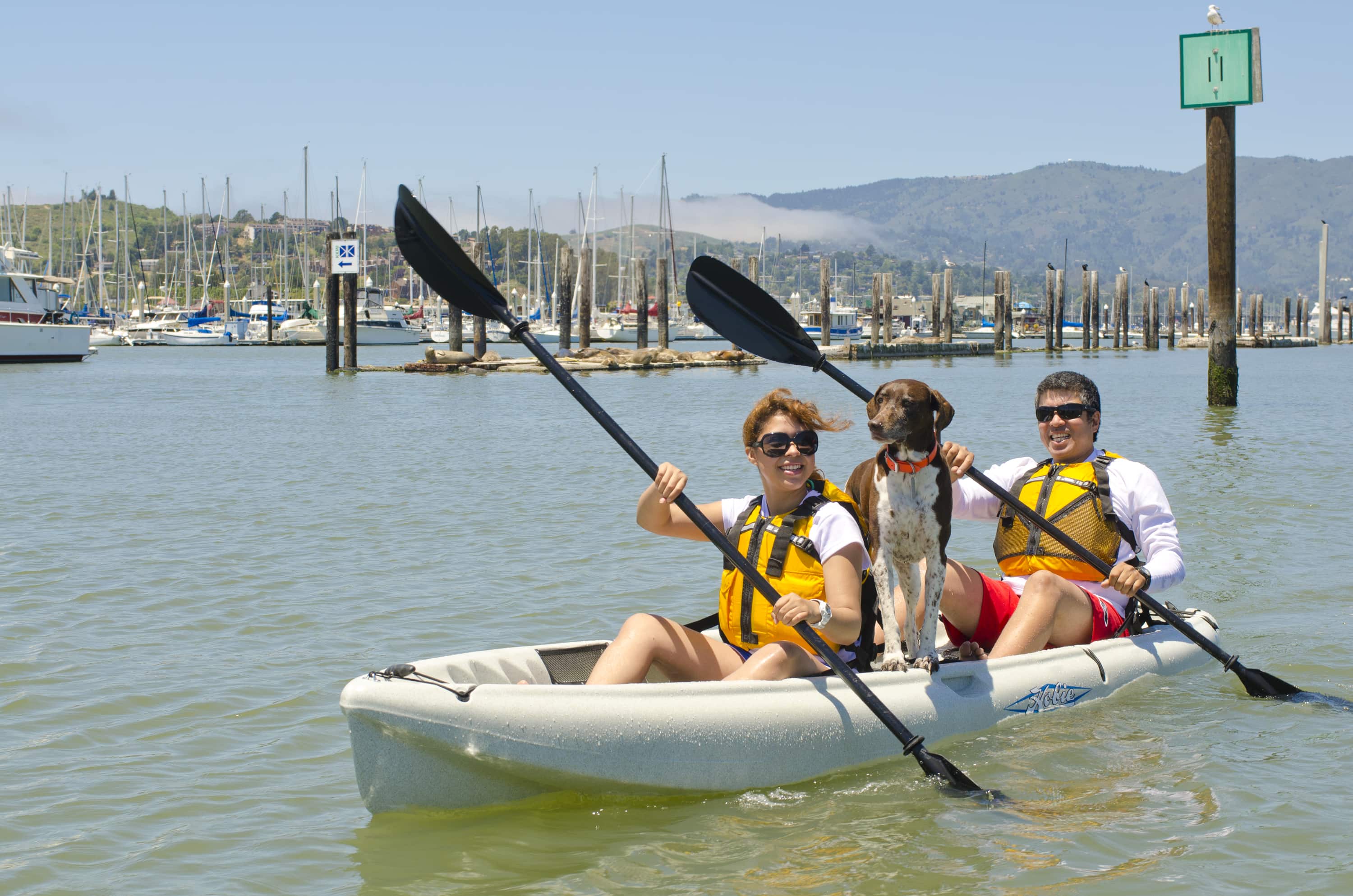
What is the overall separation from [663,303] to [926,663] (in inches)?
1590

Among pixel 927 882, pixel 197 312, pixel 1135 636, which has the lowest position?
pixel 927 882

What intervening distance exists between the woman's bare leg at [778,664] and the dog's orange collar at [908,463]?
29.6 inches

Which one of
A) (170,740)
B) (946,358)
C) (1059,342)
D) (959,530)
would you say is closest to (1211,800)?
(170,740)

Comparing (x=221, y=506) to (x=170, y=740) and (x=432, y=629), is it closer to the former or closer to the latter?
(x=432, y=629)

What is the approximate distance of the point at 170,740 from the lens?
5281 mm

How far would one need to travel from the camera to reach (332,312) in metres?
36.9

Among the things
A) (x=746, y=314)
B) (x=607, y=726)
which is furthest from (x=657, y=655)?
(x=746, y=314)

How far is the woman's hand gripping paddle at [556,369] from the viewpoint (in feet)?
14.2

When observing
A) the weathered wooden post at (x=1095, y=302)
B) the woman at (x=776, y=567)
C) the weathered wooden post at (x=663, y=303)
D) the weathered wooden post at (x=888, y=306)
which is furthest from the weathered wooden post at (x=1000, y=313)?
the woman at (x=776, y=567)

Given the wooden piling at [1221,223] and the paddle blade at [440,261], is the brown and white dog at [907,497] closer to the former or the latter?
the paddle blade at [440,261]

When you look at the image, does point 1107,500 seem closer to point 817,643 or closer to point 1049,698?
point 1049,698

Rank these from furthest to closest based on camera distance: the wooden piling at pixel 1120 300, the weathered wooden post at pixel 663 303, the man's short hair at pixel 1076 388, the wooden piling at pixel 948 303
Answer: the wooden piling at pixel 1120 300 → the wooden piling at pixel 948 303 → the weathered wooden post at pixel 663 303 → the man's short hair at pixel 1076 388

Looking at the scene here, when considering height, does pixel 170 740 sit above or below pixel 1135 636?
below

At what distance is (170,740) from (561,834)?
2.00 metres
